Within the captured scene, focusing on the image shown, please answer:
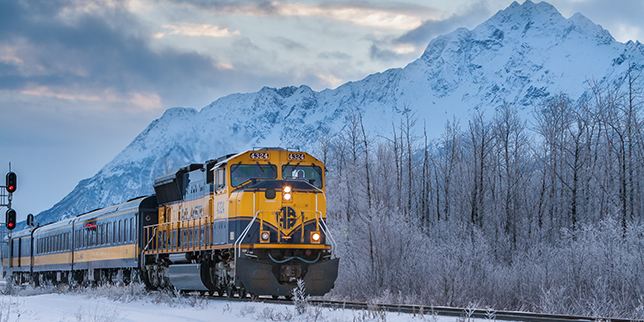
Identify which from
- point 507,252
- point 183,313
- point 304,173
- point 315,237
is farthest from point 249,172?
point 507,252

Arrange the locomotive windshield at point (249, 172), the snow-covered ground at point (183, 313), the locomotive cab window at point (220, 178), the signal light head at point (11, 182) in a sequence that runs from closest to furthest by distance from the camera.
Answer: the snow-covered ground at point (183, 313) < the locomotive windshield at point (249, 172) < the locomotive cab window at point (220, 178) < the signal light head at point (11, 182)

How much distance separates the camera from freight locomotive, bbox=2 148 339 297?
584 inches

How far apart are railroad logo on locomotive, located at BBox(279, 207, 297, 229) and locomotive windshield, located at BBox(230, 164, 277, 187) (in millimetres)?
947

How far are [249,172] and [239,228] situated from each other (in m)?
1.47

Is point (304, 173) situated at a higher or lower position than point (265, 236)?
higher

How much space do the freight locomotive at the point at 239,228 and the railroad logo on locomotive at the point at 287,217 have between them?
0.9 inches

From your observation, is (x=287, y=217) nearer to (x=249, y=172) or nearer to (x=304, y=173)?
(x=304, y=173)

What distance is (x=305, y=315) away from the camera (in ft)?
38.5

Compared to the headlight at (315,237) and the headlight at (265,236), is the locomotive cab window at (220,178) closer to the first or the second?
the headlight at (265,236)

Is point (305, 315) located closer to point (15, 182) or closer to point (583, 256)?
point (583, 256)

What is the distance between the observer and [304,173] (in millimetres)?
15898

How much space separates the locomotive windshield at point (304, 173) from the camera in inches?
621

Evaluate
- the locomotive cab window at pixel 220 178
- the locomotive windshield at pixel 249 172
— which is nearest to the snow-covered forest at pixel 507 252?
the locomotive windshield at pixel 249 172

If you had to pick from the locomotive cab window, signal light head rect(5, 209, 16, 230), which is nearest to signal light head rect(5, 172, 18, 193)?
signal light head rect(5, 209, 16, 230)
